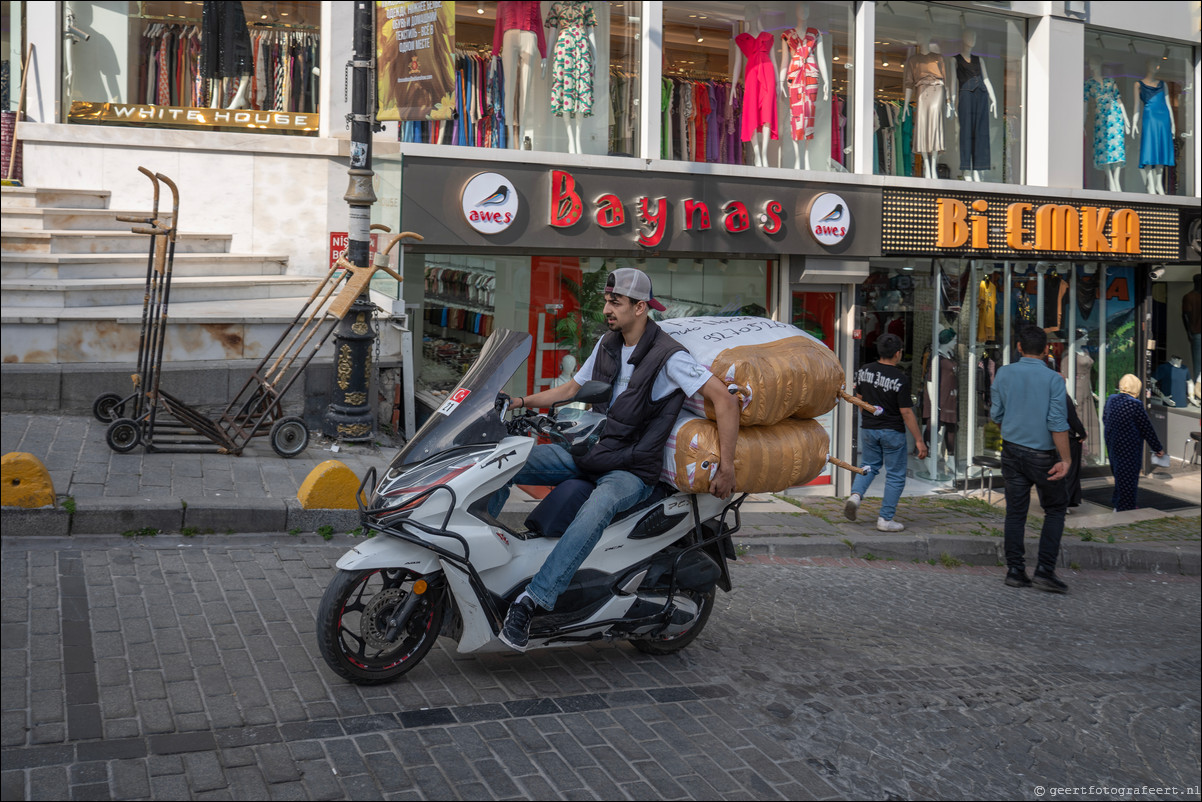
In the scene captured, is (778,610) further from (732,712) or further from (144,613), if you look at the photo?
(144,613)

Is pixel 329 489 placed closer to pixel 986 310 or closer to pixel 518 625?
pixel 518 625

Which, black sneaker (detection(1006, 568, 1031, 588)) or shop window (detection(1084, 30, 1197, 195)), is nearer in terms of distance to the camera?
black sneaker (detection(1006, 568, 1031, 588))

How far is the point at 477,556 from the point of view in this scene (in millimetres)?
4730

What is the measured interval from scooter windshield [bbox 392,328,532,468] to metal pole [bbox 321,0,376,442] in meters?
4.52

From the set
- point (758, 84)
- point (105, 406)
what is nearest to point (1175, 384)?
point (758, 84)

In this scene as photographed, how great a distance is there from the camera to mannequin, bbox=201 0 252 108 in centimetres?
1292

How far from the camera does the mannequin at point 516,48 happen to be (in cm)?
1225

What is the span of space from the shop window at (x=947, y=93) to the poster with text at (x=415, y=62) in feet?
20.0

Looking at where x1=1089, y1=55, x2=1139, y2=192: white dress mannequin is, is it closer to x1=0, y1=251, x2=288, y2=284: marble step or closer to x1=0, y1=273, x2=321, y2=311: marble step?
x1=0, y1=273, x2=321, y2=311: marble step

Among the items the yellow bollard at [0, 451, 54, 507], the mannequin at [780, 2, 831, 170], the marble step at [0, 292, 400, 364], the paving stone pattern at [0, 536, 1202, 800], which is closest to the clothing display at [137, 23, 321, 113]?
the marble step at [0, 292, 400, 364]

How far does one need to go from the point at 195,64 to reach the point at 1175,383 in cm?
1513

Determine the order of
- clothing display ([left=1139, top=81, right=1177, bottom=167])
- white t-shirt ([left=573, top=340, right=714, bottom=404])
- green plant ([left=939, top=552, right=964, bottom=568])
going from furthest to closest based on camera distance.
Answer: clothing display ([left=1139, top=81, right=1177, bottom=167]), green plant ([left=939, top=552, right=964, bottom=568]), white t-shirt ([left=573, top=340, right=714, bottom=404])

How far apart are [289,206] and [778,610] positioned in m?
8.39

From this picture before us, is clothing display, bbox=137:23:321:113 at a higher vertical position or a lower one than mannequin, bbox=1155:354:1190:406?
higher
